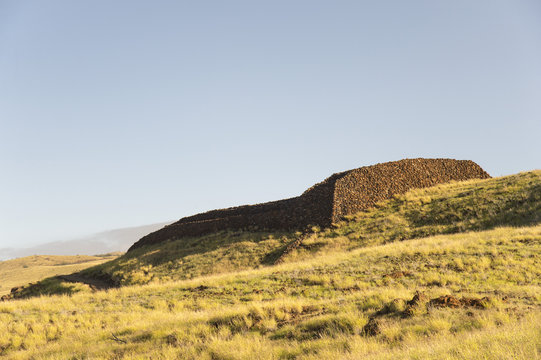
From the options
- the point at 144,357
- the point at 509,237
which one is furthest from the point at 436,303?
the point at 509,237

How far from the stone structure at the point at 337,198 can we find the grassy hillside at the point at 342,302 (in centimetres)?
285

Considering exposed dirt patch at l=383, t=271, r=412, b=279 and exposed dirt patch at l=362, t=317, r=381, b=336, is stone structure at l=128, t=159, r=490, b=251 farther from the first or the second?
exposed dirt patch at l=362, t=317, r=381, b=336

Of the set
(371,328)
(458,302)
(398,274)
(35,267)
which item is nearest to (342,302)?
(371,328)

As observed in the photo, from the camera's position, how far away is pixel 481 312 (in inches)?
324

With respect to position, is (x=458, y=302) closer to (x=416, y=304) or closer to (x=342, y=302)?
(x=416, y=304)

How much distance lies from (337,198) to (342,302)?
2099 centimetres

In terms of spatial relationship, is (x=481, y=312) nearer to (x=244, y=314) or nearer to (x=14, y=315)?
(x=244, y=314)

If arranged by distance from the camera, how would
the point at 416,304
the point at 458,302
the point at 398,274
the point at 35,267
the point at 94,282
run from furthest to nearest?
the point at 35,267
the point at 94,282
the point at 398,274
the point at 416,304
the point at 458,302

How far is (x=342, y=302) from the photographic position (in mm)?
11141

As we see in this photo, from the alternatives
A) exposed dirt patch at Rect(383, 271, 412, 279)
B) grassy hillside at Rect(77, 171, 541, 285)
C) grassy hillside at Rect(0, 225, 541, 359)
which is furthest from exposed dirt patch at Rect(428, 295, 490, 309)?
grassy hillside at Rect(77, 171, 541, 285)

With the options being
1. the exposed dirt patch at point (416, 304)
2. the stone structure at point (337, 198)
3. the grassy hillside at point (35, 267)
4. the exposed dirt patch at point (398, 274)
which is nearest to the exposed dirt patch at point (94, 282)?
the grassy hillside at point (35, 267)

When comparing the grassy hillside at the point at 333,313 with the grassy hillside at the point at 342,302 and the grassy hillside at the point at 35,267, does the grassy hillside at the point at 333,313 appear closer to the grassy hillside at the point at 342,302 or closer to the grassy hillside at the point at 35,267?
the grassy hillside at the point at 342,302

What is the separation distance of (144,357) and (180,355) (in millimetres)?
893

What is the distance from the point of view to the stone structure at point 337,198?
31.5 meters
